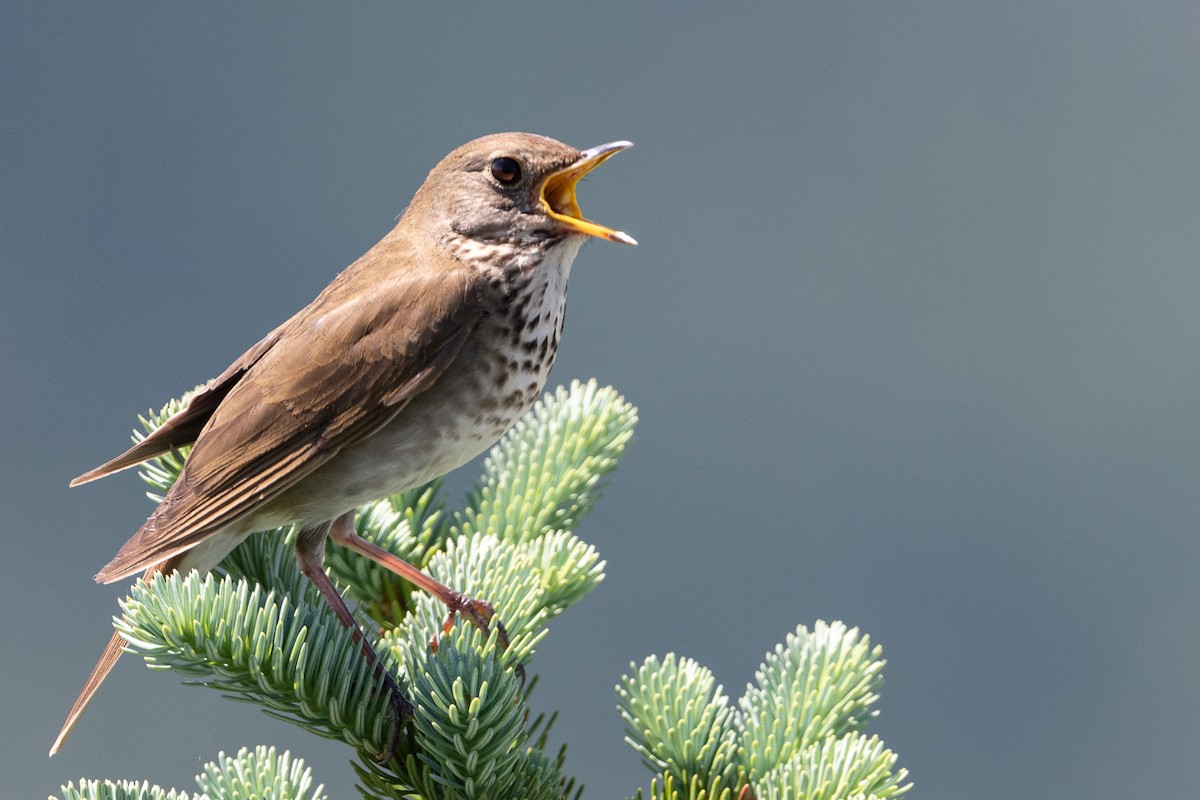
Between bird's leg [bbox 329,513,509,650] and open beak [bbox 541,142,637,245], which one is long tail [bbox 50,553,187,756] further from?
open beak [bbox 541,142,637,245]

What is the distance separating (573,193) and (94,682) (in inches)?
49.3

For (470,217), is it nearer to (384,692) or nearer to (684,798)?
(384,692)

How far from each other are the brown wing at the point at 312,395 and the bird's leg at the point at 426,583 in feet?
0.59

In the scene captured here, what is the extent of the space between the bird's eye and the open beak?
0.05 m

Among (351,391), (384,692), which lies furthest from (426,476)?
(384,692)

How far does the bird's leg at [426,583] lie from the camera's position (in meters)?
1.76

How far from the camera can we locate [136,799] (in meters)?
1.42

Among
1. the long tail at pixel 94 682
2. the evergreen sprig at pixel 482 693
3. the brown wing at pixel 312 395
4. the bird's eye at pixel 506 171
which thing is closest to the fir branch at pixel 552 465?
the evergreen sprig at pixel 482 693

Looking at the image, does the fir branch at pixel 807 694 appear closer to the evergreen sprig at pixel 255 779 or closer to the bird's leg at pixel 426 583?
the bird's leg at pixel 426 583

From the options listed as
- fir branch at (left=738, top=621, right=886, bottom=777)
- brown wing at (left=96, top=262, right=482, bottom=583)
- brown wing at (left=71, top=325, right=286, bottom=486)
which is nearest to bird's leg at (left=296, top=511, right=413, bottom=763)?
brown wing at (left=96, top=262, right=482, bottom=583)

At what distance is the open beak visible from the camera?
219 centimetres

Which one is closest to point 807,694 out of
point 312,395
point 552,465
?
point 552,465

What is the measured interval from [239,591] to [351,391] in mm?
697

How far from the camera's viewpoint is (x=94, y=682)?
6.06 ft
